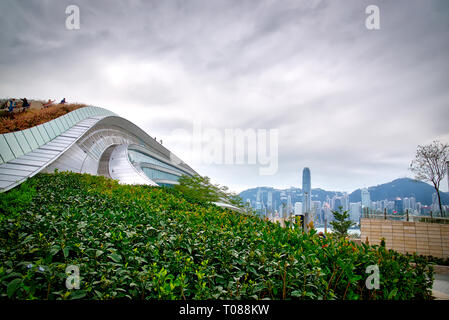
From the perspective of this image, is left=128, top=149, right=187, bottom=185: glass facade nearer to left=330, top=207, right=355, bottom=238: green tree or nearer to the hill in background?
the hill in background

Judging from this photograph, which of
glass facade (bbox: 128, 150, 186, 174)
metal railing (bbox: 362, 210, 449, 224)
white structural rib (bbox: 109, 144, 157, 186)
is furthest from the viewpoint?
glass facade (bbox: 128, 150, 186, 174)

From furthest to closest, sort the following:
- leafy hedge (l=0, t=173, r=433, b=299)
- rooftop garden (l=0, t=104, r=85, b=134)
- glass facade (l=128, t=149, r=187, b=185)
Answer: glass facade (l=128, t=149, r=187, b=185), rooftop garden (l=0, t=104, r=85, b=134), leafy hedge (l=0, t=173, r=433, b=299)

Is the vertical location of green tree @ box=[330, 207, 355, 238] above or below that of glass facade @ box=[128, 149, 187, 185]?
below

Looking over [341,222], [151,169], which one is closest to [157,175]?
[151,169]

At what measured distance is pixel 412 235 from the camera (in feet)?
36.9

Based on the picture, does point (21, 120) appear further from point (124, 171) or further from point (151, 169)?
point (151, 169)

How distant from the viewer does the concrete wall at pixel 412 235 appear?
35.7ft

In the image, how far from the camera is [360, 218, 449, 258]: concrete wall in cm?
1088

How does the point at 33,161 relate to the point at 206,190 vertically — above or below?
above

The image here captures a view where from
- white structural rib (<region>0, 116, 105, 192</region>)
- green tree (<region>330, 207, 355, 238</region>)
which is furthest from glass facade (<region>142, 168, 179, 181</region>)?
green tree (<region>330, 207, 355, 238</region>)

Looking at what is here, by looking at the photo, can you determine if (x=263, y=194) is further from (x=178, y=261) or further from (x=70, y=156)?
(x=178, y=261)

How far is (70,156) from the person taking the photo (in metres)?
13.0
